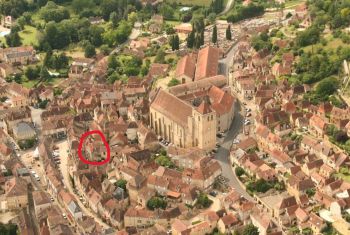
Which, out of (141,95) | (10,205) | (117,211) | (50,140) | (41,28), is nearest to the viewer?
(117,211)

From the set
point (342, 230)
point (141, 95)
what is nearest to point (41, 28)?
point (141, 95)

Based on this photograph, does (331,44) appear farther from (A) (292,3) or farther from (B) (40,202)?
(B) (40,202)

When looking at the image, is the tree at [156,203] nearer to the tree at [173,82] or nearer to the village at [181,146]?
the village at [181,146]

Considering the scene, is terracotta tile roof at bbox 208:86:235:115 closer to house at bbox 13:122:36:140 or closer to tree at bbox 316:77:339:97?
tree at bbox 316:77:339:97

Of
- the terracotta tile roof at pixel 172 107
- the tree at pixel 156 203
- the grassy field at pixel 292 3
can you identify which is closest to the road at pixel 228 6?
the grassy field at pixel 292 3

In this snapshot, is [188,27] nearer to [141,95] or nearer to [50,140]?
[141,95]

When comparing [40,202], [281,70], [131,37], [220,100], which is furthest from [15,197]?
[131,37]

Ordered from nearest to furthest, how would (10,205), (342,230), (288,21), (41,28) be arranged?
(342,230) < (10,205) < (288,21) < (41,28)
